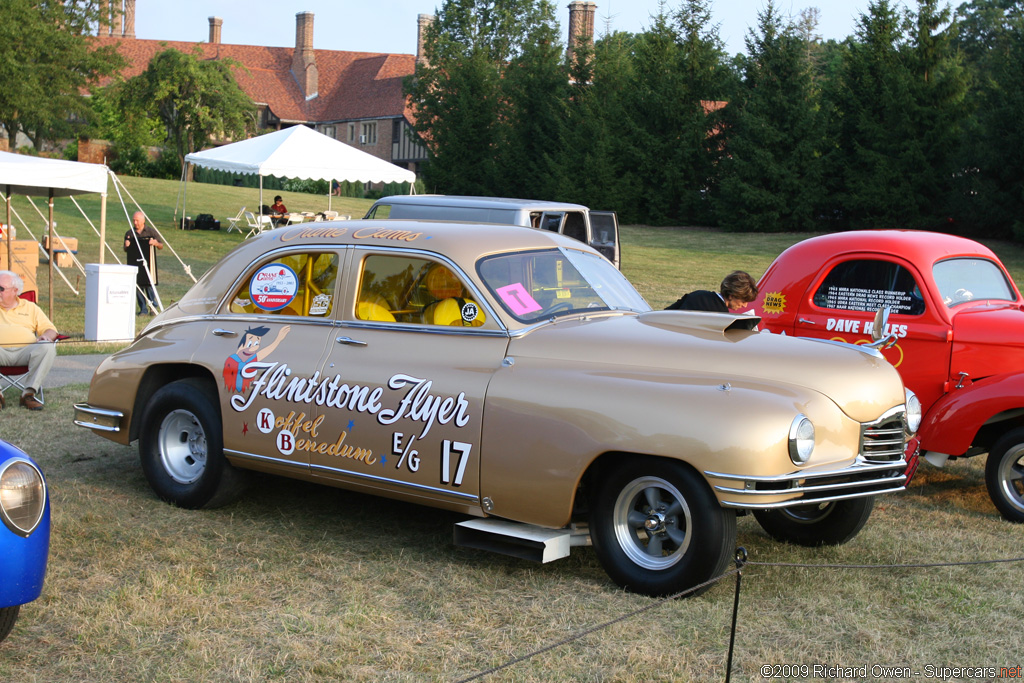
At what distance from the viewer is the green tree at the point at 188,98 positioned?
5125 cm

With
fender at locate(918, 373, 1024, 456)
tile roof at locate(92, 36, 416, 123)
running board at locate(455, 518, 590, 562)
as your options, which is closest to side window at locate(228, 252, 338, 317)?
running board at locate(455, 518, 590, 562)

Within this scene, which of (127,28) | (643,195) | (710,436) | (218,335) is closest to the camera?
(710,436)

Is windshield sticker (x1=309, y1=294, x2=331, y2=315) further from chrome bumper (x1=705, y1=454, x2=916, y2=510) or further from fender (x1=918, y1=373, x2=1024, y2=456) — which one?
fender (x1=918, y1=373, x2=1024, y2=456)

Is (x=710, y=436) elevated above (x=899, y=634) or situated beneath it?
elevated above

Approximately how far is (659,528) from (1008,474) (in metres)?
3.29

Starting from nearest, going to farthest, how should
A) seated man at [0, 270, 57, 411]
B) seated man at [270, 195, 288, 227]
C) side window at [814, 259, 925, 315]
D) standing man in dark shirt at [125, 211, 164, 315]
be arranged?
1. side window at [814, 259, 925, 315]
2. seated man at [0, 270, 57, 411]
3. standing man in dark shirt at [125, 211, 164, 315]
4. seated man at [270, 195, 288, 227]

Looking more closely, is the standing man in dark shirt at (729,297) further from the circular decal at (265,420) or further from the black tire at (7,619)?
the black tire at (7,619)

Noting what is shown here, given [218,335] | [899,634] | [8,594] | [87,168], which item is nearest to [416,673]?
[8,594]

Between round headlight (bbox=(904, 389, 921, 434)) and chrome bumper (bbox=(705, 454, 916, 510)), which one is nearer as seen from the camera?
chrome bumper (bbox=(705, 454, 916, 510))

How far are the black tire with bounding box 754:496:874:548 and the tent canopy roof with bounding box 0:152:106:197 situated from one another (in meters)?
11.0

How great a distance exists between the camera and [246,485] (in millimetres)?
6309

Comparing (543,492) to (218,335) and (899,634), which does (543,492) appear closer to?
(899,634)

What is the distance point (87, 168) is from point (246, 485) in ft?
30.7

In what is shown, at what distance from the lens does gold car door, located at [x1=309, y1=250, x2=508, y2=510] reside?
513cm
